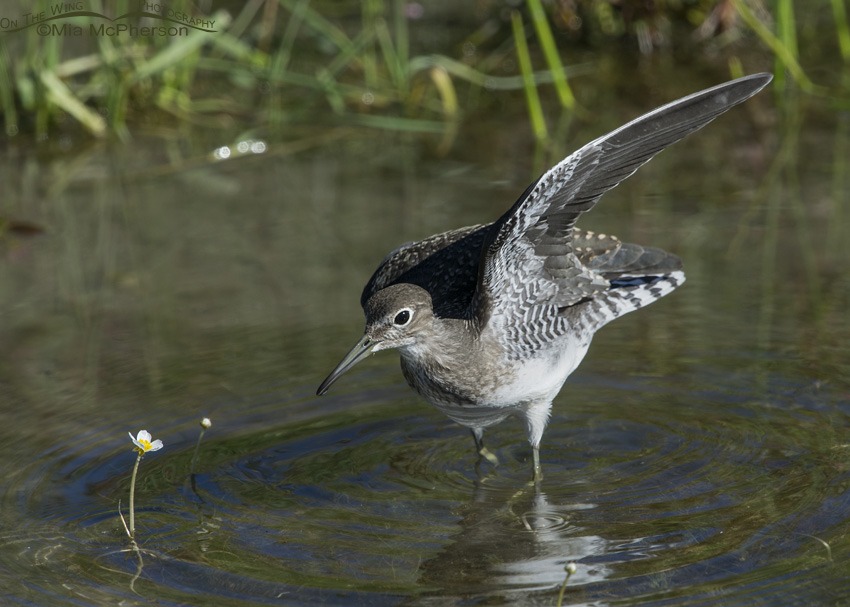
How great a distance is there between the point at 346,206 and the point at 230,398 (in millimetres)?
2595

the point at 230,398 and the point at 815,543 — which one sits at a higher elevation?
the point at 230,398

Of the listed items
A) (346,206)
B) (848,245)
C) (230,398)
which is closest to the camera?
(230,398)

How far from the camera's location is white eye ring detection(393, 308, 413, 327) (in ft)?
16.0

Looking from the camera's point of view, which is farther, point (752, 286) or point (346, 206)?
point (346, 206)

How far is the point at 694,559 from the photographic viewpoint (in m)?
4.25

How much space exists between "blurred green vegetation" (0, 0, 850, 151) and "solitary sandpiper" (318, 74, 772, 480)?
139 inches

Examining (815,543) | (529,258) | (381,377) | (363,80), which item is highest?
(363,80)

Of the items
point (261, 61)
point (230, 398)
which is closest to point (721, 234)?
point (230, 398)

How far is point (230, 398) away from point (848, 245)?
150 inches

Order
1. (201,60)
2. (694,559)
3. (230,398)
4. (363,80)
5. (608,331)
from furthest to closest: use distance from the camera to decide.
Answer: (363,80), (201,60), (608,331), (230,398), (694,559)

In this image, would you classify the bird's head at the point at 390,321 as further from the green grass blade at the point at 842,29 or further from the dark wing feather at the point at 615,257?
the green grass blade at the point at 842,29

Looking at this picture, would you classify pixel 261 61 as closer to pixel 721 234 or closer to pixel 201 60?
pixel 201 60

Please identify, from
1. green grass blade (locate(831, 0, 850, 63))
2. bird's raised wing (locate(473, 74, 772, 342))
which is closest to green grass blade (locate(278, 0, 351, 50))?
green grass blade (locate(831, 0, 850, 63))

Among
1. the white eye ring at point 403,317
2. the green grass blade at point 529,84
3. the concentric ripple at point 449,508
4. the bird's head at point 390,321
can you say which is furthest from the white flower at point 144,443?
the green grass blade at point 529,84
